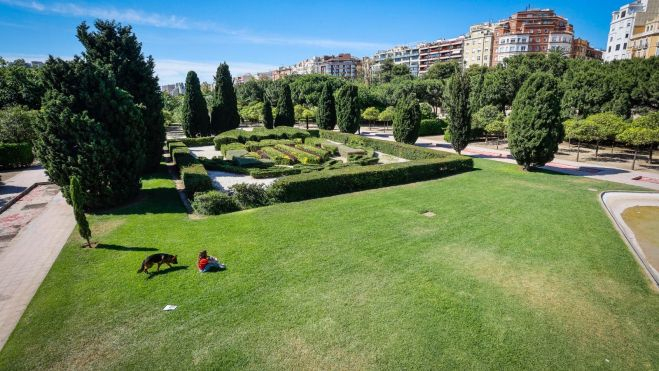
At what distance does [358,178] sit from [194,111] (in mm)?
26449

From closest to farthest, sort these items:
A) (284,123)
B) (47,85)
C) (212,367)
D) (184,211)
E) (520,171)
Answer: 1. (212,367)
2. (47,85)
3. (184,211)
4. (520,171)
5. (284,123)

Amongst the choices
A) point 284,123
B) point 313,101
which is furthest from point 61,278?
point 313,101

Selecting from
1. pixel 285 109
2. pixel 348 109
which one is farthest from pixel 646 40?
pixel 285 109

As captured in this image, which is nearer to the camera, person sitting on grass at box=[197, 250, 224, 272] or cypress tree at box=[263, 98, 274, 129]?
person sitting on grass at box=[197, 250, 224, 272]

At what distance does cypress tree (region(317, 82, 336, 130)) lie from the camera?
147 feet

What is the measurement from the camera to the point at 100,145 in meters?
15.7

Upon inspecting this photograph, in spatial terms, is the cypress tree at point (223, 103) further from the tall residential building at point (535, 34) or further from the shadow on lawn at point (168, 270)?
the tall residential building at point (535, 34)

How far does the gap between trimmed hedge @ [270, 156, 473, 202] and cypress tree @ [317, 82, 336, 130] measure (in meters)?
Result: 23.3

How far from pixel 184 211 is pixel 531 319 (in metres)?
14.7

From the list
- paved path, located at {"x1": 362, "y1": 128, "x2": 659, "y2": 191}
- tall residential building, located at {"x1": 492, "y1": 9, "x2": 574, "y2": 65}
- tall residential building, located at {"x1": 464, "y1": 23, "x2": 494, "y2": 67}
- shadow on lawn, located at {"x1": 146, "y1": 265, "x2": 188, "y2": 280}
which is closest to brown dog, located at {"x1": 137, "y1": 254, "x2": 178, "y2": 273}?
shadow on lawn, located at {"x1": 146, "y1": 265, "x2": 188, "y2": 280}

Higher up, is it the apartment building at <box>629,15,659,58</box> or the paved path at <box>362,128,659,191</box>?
the apartment building at <box>629,15,659,58</box>

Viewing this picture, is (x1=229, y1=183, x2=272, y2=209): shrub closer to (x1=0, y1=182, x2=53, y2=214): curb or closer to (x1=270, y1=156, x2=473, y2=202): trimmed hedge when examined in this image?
(x1=270, y1=156, x2=473, y2=202): trimmed hedge

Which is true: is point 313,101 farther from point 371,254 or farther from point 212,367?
point 212,367

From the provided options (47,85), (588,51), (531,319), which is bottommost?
(531,319)
